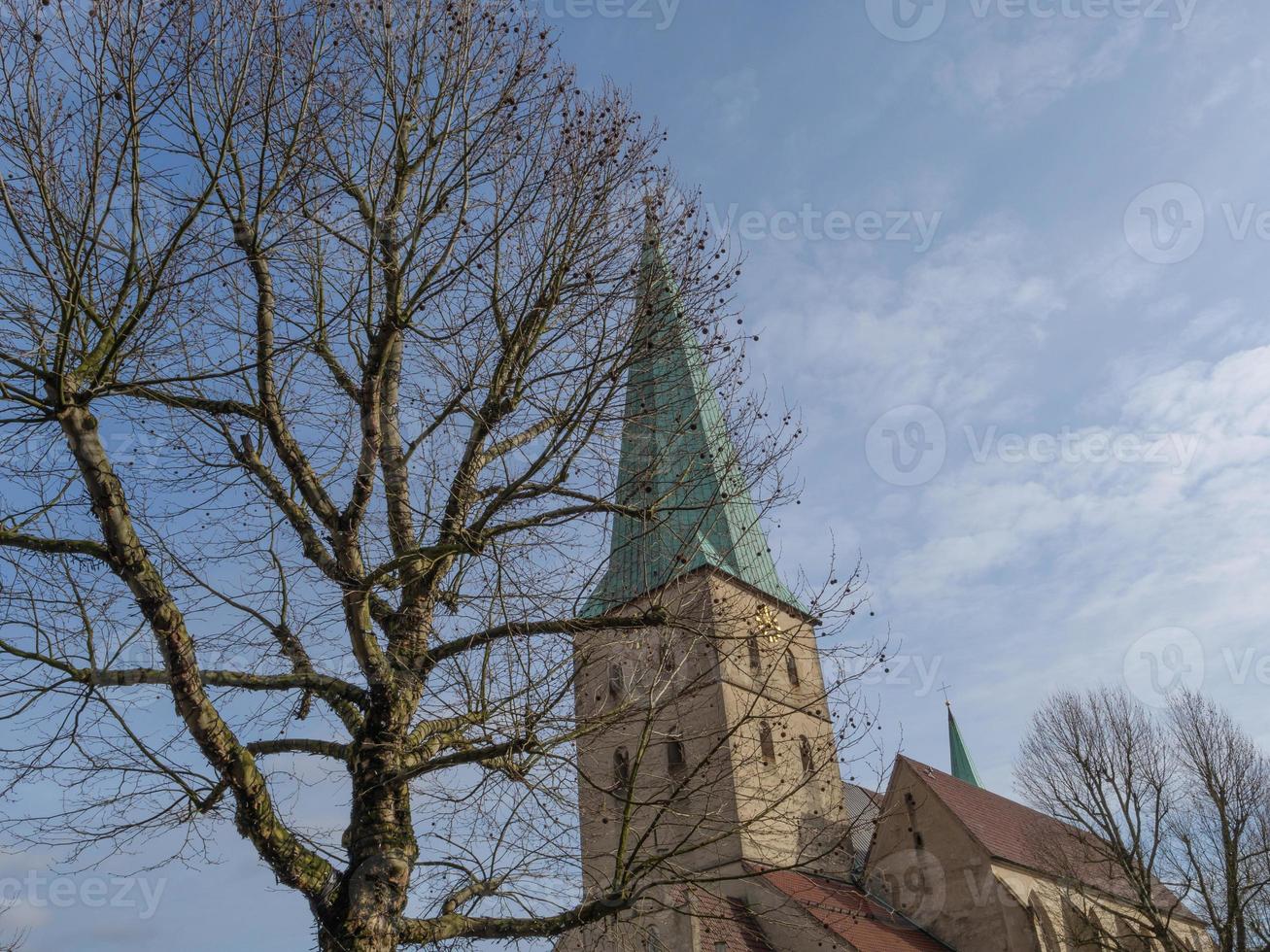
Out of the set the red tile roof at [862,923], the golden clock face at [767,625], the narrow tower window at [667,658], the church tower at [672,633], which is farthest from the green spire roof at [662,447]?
the red tile roof at [862,923]

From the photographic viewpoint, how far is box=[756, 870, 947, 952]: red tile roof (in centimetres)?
2414

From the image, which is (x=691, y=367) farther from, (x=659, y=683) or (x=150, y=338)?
(x=150, y=338)

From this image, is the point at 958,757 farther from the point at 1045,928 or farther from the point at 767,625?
the point at 767,625

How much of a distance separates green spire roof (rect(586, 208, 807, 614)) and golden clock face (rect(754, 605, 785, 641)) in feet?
1.33

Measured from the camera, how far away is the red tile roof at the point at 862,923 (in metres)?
24.1

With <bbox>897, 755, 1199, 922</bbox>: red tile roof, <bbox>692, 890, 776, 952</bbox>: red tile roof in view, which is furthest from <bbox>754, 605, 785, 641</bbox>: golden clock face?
<bbox>897, 755, 1199, 922</bbox>: red tile roof

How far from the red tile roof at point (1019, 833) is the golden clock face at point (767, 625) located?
63.4ft

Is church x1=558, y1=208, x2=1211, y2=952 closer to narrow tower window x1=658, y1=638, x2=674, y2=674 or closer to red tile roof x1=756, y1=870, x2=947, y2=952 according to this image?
narrow tower window x1=658, y1=638, x2=674, y2=674

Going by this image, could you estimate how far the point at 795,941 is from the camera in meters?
24.6

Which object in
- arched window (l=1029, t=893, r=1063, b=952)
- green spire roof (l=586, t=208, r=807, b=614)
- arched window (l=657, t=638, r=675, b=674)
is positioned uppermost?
green spire roof (l=586, t=208, r=807, b=614)

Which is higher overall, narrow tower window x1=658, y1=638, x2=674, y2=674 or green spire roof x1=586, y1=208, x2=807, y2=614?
green spire roof x1=586, y1=208, x2=807, y2=614

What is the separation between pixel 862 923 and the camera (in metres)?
25.4

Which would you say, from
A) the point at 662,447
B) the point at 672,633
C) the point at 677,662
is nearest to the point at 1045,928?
the point at 677,662

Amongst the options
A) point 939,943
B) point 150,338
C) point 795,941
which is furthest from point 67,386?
point 939,943
